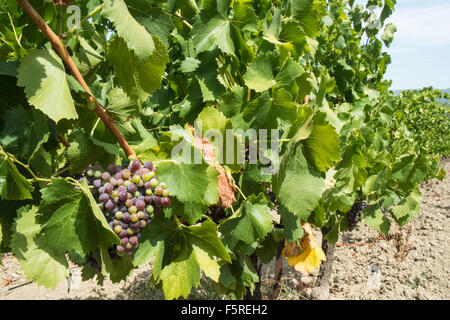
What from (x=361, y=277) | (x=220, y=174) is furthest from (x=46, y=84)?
(x=361, y=277)

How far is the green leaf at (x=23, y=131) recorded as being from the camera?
87 cm

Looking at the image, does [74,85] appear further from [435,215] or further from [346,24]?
[435,215]

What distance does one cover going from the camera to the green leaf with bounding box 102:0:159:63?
751 millimetres

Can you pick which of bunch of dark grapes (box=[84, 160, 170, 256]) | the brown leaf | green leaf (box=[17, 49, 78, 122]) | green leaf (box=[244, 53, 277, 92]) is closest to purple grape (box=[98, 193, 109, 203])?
bunch of dark grapes (box=[84, 160, 170, 256])

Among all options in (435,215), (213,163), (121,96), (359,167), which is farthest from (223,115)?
(435,215)

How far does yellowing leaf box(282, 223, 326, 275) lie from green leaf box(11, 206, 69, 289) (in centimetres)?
116

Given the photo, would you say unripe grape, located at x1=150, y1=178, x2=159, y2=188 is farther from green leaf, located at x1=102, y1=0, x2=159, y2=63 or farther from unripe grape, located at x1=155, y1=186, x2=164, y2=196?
green leaf, located at x1=102, y1=0, x2=159, y2=63

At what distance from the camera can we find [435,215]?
7680 mm

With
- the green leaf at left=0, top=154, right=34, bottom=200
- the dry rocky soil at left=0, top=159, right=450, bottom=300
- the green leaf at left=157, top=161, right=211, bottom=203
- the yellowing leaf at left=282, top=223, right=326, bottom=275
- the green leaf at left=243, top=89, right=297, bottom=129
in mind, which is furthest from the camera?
the dry rocky soil at left=0, top=159, right=450, bottom=300

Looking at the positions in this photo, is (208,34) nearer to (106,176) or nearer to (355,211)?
(106,176)

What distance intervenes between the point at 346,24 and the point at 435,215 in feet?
20.2

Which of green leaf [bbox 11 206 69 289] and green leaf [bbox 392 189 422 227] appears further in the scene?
green leaf [bbox 392 189 422 227]

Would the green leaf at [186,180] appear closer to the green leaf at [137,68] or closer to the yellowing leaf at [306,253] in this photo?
the green leaf at [137,68]

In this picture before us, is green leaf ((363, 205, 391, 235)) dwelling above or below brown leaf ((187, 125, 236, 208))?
below
